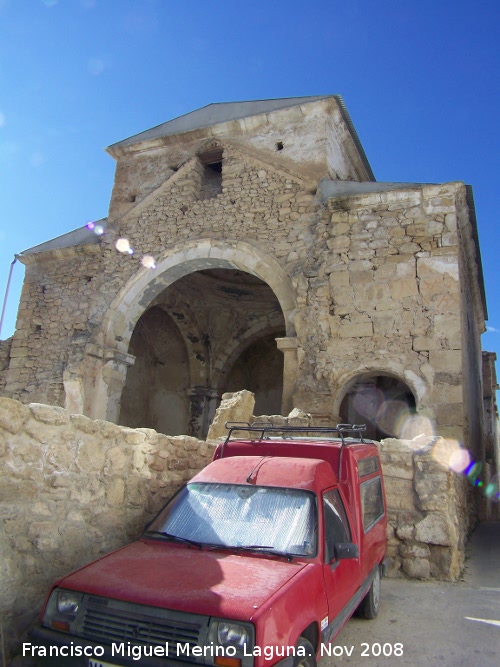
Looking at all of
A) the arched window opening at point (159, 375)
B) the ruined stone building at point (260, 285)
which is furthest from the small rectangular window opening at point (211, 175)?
the arched window opening at point (159, 375)

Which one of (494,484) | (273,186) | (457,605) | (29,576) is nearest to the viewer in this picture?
(29,576)

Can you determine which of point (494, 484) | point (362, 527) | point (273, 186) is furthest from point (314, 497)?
point (494, 484)

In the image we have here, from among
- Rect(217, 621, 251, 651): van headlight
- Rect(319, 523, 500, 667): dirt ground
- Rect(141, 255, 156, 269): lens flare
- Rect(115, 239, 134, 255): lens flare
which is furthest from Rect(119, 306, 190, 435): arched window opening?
Rect(217, 621, 251, 651): van headlight

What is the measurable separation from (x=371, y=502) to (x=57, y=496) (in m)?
2.43

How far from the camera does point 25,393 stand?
1116 centimetres

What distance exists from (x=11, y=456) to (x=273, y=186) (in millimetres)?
8090

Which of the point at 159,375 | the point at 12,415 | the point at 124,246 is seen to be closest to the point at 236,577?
the point at 12,415

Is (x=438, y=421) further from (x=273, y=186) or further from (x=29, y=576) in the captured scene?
(x=29, y=576)

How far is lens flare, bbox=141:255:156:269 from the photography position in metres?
10.8

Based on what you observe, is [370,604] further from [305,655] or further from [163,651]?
[163,651]

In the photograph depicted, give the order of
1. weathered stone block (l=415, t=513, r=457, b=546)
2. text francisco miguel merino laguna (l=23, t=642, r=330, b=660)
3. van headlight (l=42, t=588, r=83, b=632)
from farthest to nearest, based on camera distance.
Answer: weathered stone block (l=415, t=513, r=457, b=546)
van headlight (l=42, t=588, r=83, b=632)
text francisco miguel merino laguna (l=23, t=642, r=330, b=660)

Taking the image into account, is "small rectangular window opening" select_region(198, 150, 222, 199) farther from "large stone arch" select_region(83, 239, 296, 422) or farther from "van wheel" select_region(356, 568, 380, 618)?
"van wheel" select_region(356, 568, 380, 618)

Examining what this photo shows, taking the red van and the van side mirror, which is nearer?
the red van

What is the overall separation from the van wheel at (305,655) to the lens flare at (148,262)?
9002 millimetres
